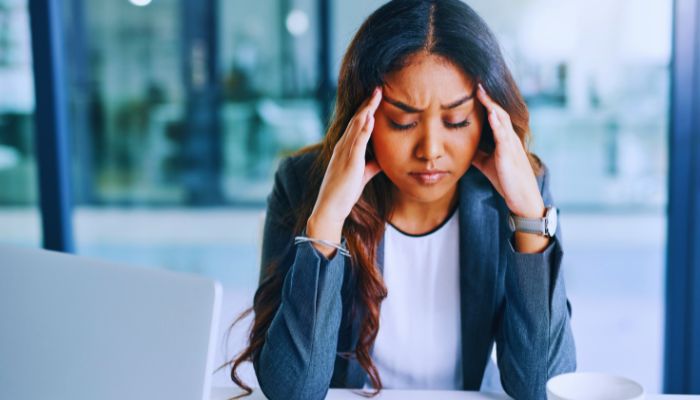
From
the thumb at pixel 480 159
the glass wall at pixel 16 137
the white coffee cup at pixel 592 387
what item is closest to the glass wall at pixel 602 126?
the glass wall at pixel 16 137

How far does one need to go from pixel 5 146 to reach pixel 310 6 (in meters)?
2.16

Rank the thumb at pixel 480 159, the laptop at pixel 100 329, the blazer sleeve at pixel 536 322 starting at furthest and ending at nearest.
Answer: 1. the thumb at pixel 480 159
2. the blazer sleeve at pixel 536 322
3. the laptop at pixel 100 329

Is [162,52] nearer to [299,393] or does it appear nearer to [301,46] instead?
[301,46]

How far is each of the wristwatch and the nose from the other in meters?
0.19

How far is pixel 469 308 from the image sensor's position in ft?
4.46

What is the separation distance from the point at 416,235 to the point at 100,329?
0.79m

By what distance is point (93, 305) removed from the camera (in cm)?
75

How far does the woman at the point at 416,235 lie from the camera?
1.20 metres

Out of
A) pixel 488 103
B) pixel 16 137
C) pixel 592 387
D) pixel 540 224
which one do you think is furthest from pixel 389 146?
pixel 16 137

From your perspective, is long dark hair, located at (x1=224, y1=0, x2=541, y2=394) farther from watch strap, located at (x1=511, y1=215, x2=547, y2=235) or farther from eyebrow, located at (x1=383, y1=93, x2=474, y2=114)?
watch strap, located at (x1=511, y1=215, x2=547, y2=235)

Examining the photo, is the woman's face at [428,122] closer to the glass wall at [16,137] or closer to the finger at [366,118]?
the finger at [366,118]

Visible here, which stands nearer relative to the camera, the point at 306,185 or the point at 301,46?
the point at 306,185

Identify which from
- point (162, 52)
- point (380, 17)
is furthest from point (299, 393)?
point (162, 52)

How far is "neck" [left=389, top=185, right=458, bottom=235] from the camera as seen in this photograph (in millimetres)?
1436
